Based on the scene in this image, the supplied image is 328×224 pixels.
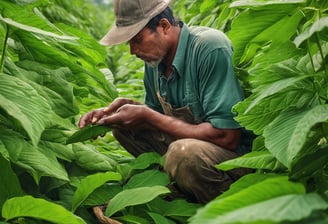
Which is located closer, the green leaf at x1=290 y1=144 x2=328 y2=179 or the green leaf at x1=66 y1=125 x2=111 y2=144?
A: the green leaf at x1=290 y1=144 x2=328 y2=179

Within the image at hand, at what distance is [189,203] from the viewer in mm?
2350

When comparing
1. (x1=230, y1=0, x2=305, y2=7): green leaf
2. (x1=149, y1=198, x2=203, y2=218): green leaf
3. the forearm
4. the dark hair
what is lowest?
(x1=149, y1=198, x2=203, y2=218): green leaf

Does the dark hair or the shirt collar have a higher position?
the dark hair

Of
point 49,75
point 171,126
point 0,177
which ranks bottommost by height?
point 171,126

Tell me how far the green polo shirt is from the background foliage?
98mm

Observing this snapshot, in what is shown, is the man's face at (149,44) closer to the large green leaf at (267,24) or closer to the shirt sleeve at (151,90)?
the shirt sleeve at (151,90)

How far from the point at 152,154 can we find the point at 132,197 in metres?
0.49

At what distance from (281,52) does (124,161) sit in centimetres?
108

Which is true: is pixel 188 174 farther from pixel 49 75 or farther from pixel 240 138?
pixel 49 75

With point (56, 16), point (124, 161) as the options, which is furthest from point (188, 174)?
point (56, 16)

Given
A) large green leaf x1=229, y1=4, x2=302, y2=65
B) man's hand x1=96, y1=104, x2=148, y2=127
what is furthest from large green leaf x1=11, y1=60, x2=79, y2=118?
large green leaf x1=229, y1=4, x2=302, y2=65

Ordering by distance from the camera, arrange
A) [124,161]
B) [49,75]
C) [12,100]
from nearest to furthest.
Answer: [12,100], [49,75], [124,161]

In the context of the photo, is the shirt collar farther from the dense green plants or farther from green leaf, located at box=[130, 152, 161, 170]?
the dense green plants

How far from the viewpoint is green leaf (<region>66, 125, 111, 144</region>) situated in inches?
96.7
